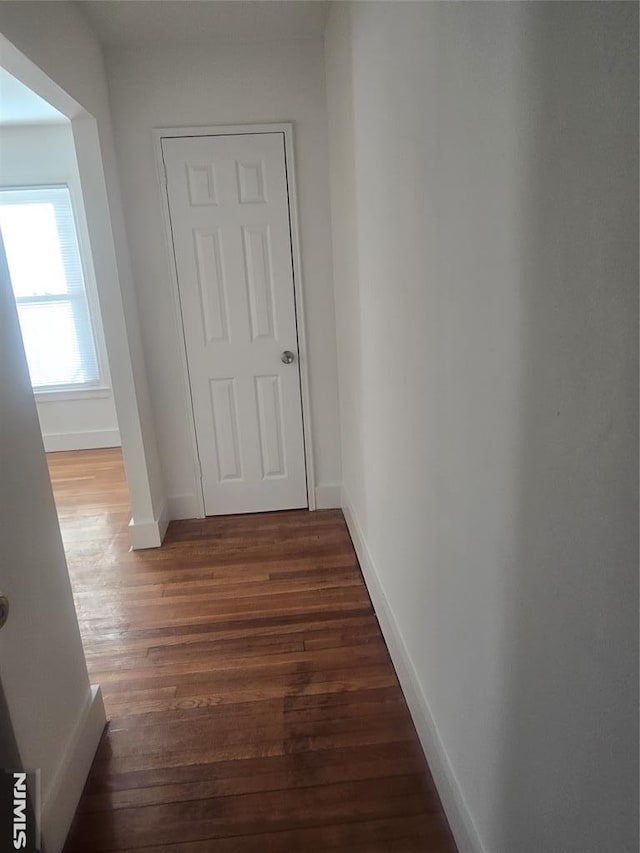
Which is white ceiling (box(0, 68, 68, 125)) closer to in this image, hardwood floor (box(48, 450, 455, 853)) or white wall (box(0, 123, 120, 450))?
white wall (box(0, 123, 120, 450))

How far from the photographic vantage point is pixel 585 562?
2.44ft

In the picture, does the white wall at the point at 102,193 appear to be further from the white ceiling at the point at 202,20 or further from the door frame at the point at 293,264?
the door frame at the point at 293,264

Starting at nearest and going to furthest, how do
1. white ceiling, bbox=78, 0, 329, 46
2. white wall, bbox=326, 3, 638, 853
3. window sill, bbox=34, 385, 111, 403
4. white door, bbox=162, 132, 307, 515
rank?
white wall, bbox=326, 3, 638, 853 < white ceiling, bbox=78, 0, 329, 46 < white door, bbox=162, 132, 307, 515 < window sill, bbox=34, 385, 111, 403

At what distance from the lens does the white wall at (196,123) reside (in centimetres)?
277

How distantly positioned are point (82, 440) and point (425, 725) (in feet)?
13.6

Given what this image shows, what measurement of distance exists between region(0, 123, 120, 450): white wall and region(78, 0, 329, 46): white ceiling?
1.55m

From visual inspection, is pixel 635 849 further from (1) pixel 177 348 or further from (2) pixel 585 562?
(1) pixel 177 348

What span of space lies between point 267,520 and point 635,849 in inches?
109

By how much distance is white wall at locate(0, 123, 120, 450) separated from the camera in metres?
4.34

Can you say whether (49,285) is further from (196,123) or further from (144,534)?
(144,534)

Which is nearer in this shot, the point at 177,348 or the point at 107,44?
the point at 107,44

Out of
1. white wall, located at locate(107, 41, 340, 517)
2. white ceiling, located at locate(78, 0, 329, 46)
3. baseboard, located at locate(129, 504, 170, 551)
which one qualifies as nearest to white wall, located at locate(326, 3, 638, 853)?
white ceiling, located at locate(78, 0, 329, 46)

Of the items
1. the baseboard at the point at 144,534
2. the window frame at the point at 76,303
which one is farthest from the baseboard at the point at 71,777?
the window frame at the point at 76,303

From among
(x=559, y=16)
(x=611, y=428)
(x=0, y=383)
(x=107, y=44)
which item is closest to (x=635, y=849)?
(x=611, y=428)
